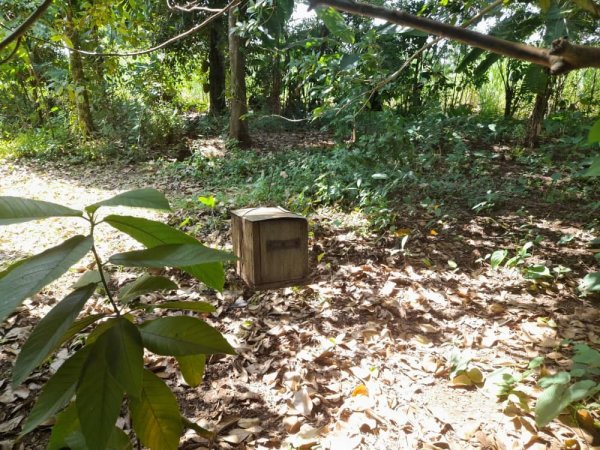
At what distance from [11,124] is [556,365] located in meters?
9.76

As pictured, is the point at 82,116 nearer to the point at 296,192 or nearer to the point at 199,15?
the point at 199,15

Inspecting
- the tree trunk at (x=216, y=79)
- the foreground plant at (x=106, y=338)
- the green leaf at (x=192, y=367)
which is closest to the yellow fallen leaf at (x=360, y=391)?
the green leaf at (x=192, y=367)

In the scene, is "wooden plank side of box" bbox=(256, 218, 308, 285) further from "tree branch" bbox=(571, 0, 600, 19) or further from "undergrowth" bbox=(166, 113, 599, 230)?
"tree branch" bbox=(571, 0, 600, 19)

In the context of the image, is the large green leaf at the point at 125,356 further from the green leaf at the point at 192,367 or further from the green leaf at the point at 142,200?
the green leaf at the point at 192,367

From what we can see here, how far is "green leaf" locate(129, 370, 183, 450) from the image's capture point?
2.50 ft

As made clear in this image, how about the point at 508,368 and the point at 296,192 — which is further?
the point at 296,192

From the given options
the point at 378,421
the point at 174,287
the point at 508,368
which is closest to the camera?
the point at 174,287

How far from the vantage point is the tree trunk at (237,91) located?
5.62 metres

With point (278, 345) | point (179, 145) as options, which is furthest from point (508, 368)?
point (179, 145)

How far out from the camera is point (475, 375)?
1.80 m

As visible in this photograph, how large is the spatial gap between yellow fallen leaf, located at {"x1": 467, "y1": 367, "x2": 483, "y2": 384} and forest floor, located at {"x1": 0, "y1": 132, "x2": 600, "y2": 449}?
0.01 m

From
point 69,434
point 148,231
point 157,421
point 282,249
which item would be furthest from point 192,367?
point 282,249

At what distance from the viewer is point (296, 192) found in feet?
13.5

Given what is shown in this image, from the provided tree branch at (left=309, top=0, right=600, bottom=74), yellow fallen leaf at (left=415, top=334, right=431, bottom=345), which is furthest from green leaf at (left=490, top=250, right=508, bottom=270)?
tree branch at (left=309, top=0, right=600, bottom=74)
